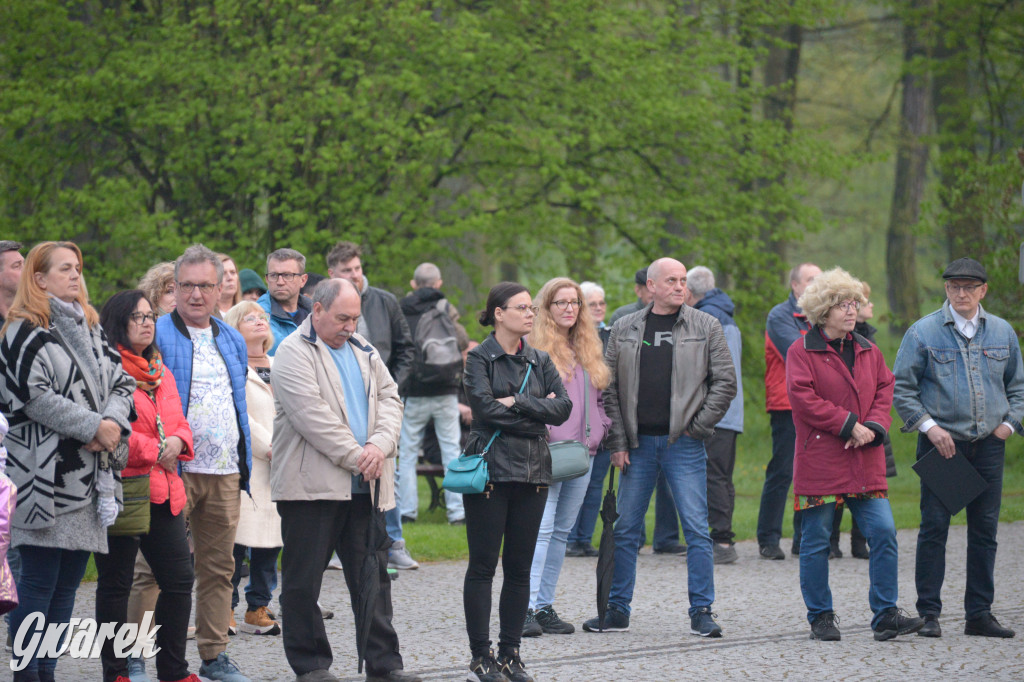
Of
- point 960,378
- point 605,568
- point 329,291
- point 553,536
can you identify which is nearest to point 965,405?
point 960,378

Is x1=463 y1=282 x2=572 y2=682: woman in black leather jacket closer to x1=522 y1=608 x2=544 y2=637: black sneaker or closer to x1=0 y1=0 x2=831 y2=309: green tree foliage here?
x1=522 y1=608 x2=544 y2=637: black sneaker

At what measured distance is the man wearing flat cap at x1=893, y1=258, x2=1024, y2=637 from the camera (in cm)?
769

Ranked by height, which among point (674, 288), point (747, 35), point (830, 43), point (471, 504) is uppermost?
point (830, 43)

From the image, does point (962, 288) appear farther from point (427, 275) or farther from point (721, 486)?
point (427, 275)

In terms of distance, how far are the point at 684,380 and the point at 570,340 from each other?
0.75m

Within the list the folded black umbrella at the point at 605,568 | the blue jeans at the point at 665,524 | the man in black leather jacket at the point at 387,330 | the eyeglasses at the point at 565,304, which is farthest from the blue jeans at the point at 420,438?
the folded black umbrella at the point at 605,568

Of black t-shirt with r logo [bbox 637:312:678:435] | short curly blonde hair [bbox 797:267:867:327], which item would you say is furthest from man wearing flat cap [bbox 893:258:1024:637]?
black t-shirt with r logo [bbox 637:312:678:435]

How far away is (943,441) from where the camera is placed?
25.1ft

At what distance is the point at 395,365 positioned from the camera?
→ 10.0 metres

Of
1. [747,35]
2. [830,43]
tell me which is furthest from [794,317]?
[830,43]

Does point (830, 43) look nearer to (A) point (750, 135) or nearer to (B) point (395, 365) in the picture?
(A) point (750, 135)

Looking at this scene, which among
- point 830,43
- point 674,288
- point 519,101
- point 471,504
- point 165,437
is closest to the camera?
point 165,437

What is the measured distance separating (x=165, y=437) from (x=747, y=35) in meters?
15.0

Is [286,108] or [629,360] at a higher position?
[286,108]
